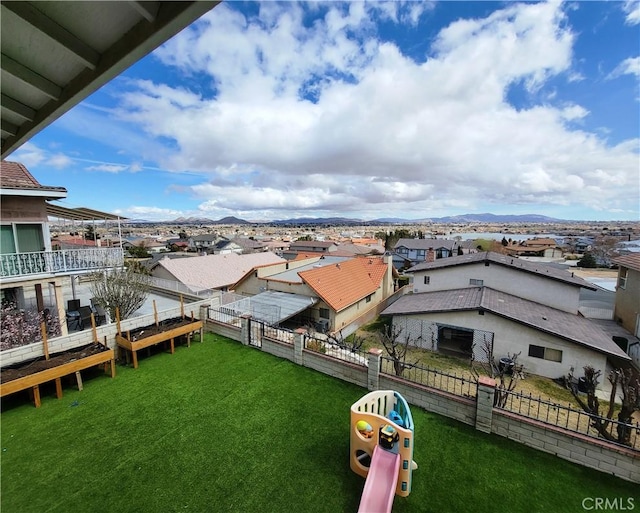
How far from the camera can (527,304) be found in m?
16.5

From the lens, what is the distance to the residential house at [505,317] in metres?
13.2

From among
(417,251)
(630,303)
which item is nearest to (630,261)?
(630,303)

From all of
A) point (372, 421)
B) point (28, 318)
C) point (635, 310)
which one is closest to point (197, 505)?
point (372, 421)

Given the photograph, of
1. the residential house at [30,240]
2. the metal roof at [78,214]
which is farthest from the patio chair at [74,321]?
the metal roof at [78,214]

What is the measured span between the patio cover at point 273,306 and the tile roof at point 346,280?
108 centimetres

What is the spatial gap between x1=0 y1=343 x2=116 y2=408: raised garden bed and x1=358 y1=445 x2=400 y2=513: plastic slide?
27.9 feet

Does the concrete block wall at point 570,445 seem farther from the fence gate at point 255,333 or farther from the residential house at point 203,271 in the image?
the residential house at point 203,271

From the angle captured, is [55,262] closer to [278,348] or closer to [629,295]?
[278,348]

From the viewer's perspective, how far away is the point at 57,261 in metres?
11.1

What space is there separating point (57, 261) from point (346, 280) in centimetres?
1556

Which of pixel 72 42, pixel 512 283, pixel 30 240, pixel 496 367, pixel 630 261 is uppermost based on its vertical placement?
pixel 72 42

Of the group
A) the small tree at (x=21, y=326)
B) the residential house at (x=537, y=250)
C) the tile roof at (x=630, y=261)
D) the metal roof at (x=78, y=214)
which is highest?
the metal roof at (x=78, y=214)

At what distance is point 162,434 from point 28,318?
798 centimetres

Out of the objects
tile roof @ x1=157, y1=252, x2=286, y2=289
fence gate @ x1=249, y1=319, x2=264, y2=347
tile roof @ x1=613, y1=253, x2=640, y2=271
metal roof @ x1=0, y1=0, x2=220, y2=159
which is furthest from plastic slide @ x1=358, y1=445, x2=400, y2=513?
tile roof @ x1=613, y1=253, x2=640, y2=271
